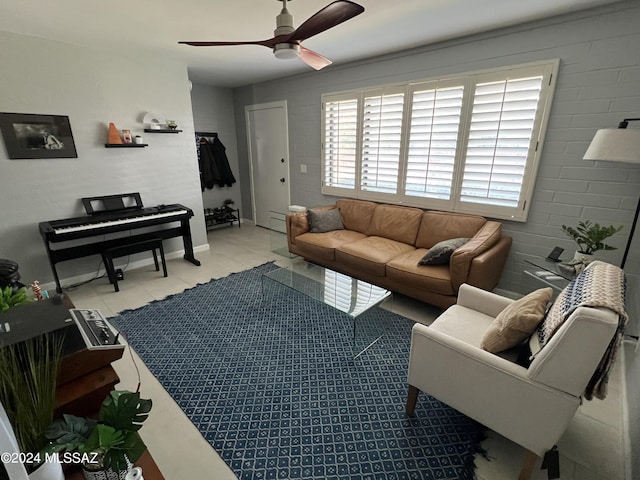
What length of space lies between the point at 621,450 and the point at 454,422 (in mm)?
780

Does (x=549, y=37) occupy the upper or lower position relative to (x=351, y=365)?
upper

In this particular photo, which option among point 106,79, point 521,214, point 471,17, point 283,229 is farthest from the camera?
point 283,229

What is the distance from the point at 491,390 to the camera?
1306mm

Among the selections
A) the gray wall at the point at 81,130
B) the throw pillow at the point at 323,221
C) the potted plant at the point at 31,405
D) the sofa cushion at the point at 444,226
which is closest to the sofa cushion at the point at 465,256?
the sofa cushion at the point at 444,226

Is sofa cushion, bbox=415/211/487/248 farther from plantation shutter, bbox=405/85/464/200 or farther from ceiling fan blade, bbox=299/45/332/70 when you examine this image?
ceiling fan blade, bbox=299/45/332/70

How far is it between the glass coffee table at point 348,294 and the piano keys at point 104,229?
1.55m

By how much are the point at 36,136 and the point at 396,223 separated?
3.68m

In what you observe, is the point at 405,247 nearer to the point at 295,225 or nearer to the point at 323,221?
the point at 323,221

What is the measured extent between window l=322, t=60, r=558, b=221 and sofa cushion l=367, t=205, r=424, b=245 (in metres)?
0.17

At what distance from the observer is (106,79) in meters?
3.11

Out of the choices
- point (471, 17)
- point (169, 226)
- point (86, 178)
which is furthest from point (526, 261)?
point (86, 178)

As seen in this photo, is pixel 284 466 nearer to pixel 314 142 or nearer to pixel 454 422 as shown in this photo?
pixel 454 422

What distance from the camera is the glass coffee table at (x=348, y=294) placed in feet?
7.29

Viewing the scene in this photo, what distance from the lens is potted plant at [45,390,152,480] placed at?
2.56ft
